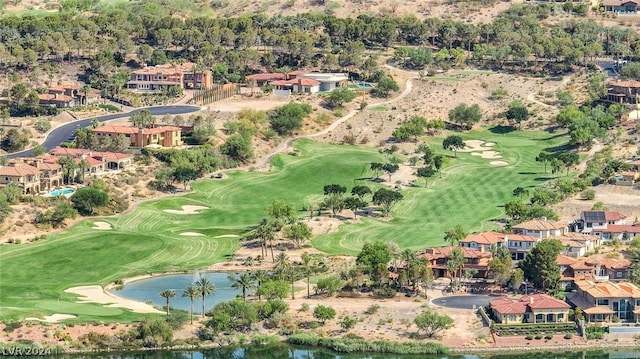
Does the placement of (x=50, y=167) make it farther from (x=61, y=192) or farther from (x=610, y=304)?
(x=610, y=304)

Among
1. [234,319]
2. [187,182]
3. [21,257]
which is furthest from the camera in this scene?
[187,182]

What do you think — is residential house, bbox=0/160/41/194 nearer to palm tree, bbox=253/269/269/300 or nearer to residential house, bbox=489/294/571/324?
palm tree, bbox=253/269/269/300

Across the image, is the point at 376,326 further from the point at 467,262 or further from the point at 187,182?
the point at 187,182

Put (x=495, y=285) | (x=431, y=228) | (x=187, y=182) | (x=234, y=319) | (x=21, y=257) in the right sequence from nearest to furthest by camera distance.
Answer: (x=234, y=319) < (x=495, y=285) < (x=21, y=257) < (x=431, y=228) < (x=187, y=182)

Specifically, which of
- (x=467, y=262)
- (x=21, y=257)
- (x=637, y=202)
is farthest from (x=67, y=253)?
(x=637, y=202)

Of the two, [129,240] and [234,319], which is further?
[129,240]

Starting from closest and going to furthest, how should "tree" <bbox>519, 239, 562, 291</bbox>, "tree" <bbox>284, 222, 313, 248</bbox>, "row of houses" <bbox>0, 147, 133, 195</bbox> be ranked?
"tree" <bbox>519, 239, 562, 291</bbox>
"tree" <bbox>284, 222, 313, 248</bbox>
"row of houses" <bbox>0, 147, 133, 195</bbox>

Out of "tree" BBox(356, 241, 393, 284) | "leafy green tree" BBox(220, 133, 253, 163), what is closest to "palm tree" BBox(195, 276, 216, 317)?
"tree" BBox(356, 241, 393, 284)

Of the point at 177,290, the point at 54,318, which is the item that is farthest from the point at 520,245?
the point at 54,318
